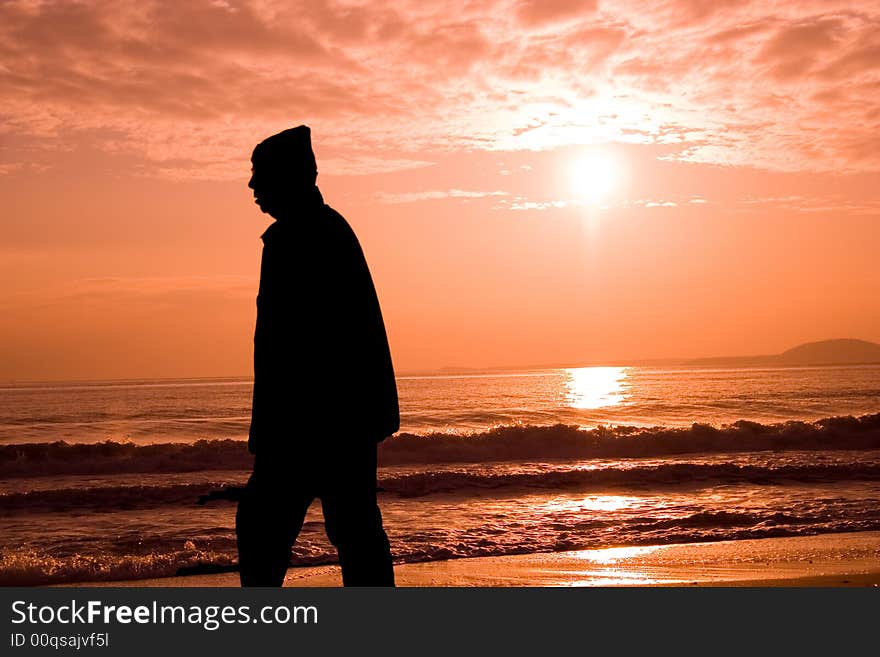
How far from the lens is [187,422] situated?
32.3 metres

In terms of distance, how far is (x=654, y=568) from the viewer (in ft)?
23.4

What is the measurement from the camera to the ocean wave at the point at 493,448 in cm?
1811

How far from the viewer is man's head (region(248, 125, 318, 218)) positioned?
10.9ft

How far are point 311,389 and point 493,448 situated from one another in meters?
16.9

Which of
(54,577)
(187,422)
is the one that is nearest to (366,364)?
(54,577)

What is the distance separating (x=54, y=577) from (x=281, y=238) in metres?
5.66

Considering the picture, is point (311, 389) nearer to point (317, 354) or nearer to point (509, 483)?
point (317, 354)

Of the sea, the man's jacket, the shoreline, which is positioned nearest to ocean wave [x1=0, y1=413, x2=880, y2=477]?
the sea

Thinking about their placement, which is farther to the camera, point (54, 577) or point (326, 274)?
point (54, 577)

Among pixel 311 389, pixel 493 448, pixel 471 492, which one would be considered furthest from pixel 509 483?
pixel 311 389

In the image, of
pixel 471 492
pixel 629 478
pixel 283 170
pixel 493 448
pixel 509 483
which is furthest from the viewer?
pixel 493 448

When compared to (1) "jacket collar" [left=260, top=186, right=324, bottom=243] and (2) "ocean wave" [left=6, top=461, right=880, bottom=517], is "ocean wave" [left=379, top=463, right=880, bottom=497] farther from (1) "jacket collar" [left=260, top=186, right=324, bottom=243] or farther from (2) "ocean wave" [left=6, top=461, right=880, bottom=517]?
(1) "jacket collar" [left=260, top=186, right=324, bottom=243]

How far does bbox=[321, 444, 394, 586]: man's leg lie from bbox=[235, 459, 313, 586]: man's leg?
0.13 m
